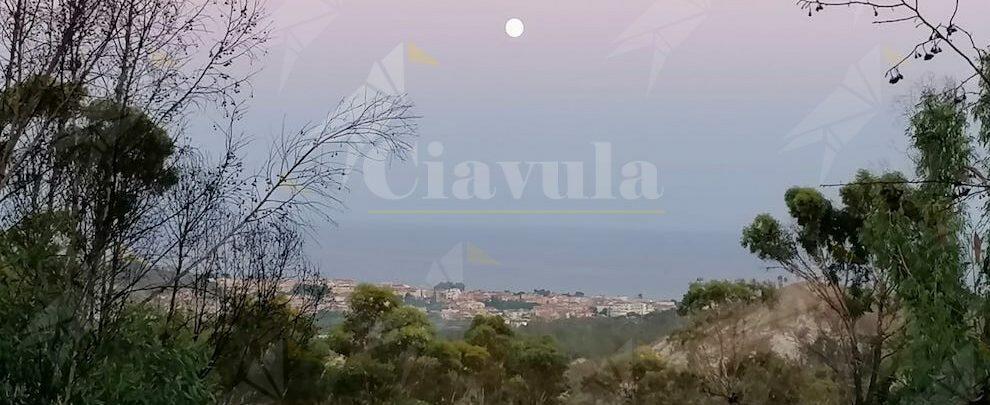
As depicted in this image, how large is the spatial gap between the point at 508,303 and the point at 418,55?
2.13 meters

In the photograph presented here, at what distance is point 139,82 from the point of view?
7.92 ft

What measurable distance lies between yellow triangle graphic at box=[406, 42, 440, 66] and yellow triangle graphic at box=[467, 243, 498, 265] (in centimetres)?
142

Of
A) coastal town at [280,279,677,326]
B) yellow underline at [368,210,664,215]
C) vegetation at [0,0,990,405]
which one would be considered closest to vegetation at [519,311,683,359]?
coastal town at [280,279,677,326]

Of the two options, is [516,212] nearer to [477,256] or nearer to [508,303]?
[477,256]

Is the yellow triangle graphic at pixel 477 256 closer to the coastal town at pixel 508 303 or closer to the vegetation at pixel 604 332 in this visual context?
the coastal town at pixel 508 303

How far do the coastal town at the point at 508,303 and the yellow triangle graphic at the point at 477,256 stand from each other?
206 millimetres

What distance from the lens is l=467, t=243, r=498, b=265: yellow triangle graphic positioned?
575cm

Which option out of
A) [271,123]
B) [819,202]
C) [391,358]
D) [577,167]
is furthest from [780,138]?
[271,123]

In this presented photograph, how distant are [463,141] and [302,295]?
2.08 m

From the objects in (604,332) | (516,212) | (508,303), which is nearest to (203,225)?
(516,212)

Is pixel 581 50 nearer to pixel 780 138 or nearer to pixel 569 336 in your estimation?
pixel 780 138

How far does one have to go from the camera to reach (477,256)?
5789 millimetres

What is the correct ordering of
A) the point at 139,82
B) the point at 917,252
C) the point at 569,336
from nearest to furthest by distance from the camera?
the point at 139,82 → the point at 917,252 → the point at 569,336

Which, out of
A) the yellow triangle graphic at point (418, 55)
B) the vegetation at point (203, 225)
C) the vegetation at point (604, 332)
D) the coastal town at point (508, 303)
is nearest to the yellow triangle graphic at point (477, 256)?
the coastal town at point (508, 303)
